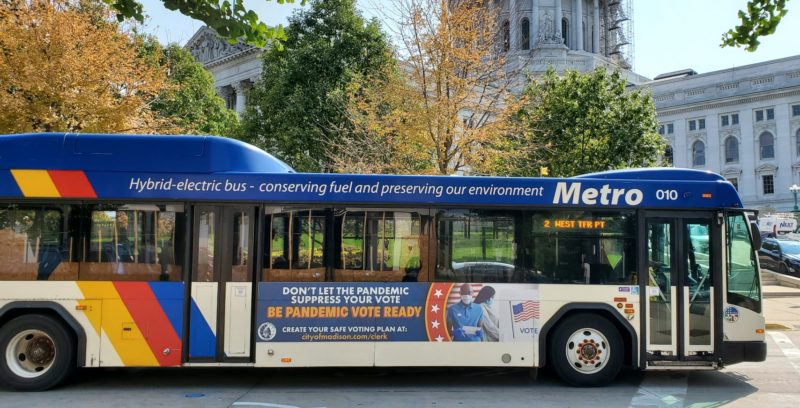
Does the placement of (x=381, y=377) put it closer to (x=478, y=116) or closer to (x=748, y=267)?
(x=748, y=267)

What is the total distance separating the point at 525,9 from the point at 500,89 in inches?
2471

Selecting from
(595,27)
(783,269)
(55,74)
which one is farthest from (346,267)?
(595,27)

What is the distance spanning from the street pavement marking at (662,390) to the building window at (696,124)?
8543cm

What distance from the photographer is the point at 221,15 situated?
268 inches

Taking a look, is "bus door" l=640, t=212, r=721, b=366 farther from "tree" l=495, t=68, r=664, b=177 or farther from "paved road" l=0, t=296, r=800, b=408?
"tree" l=495, t=68, r=664, b=177

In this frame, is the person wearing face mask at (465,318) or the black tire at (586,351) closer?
the person wearing face mask at (465,318)

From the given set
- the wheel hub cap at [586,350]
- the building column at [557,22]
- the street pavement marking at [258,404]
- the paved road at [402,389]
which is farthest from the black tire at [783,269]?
the building column at [557,22]

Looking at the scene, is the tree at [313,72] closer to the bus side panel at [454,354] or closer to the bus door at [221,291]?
the bus door at [221,291]

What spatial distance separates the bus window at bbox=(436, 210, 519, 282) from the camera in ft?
25.9

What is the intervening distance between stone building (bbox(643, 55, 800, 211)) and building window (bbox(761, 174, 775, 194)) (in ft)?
0.37

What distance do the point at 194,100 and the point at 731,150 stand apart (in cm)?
7339

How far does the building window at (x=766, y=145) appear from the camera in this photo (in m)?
79.4

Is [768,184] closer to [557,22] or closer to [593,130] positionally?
[557,22]

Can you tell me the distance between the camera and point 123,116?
58.2 ft
